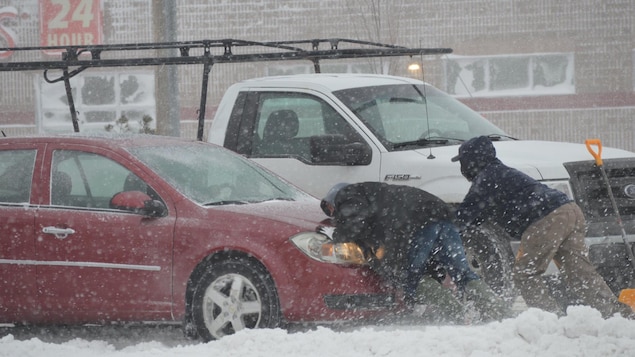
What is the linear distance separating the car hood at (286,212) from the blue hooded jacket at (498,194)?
3.30 feet

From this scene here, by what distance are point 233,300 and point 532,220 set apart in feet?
7.35

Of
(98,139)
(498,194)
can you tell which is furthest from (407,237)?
(98,139)

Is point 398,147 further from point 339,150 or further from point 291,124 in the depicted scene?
point 291,124

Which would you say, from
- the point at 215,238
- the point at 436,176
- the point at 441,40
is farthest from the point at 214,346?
the point at 441,40

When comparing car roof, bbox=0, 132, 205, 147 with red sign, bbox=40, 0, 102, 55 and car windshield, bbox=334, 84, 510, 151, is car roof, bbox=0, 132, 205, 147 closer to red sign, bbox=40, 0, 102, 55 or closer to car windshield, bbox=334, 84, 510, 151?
car windshield, bbox=334, 84, 510, 151

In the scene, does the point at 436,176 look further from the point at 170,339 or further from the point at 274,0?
the point at 274,0

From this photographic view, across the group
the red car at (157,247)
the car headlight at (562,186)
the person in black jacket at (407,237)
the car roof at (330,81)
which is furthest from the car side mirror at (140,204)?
the car headlight at (562,186)

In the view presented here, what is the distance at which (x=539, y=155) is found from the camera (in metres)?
10.2

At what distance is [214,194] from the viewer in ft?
30.3

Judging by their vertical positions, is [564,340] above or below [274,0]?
below

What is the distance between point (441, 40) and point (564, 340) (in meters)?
22.1

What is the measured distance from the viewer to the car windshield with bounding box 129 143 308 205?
9211 mm

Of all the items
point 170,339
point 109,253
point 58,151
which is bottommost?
point 170,339

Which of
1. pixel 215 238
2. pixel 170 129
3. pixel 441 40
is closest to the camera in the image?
pixel 215 238
